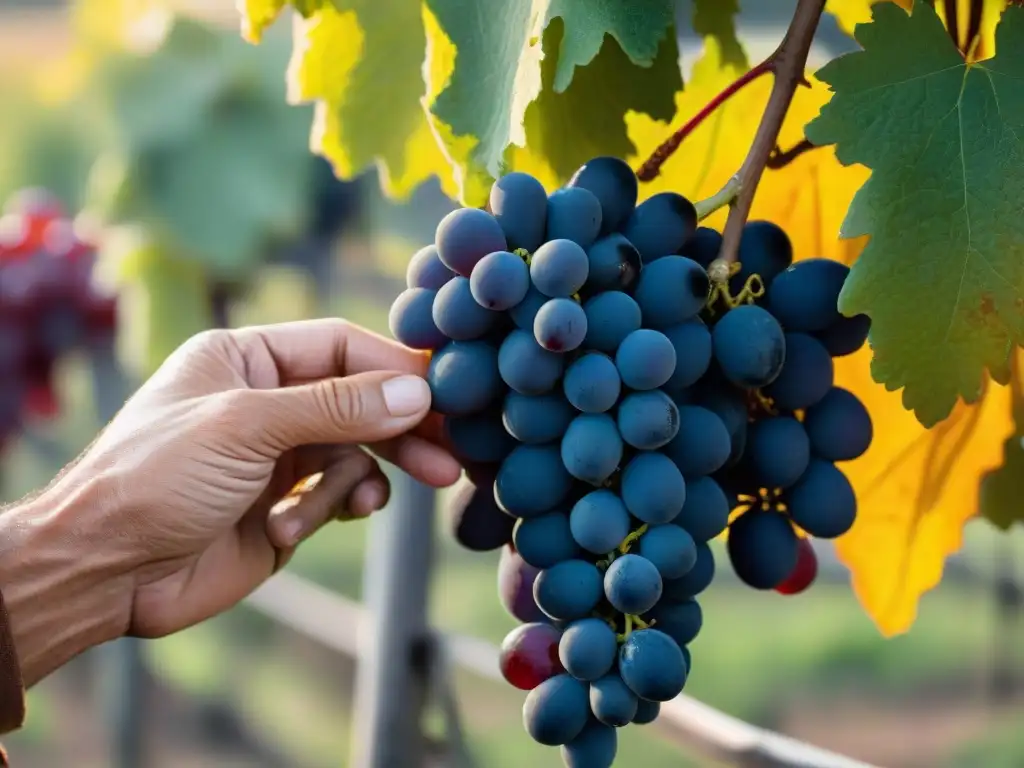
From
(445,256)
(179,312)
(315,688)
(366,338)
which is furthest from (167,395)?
(315,688)

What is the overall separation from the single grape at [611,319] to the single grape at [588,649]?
12 cm

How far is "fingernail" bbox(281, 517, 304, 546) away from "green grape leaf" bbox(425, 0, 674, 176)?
0.28 metres

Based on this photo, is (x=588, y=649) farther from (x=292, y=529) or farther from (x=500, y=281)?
(x=292, y=529)

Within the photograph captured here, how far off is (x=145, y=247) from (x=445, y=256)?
1572 mm

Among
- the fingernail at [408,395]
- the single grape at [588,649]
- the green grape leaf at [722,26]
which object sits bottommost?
the single grape at [588,649]

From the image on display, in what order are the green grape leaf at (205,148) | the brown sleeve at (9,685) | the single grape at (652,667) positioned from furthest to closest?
the green grape leaf at (205,148)
the brown sleeve at (9,685)
the single grape at (652,667)

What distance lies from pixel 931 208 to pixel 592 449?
172 millimetres

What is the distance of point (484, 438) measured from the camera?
1.80 feet

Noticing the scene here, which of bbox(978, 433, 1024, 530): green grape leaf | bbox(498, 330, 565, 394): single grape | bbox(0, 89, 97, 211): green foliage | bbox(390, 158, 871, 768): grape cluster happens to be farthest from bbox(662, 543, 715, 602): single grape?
bbox(0, 89, 97, 211): green foliage

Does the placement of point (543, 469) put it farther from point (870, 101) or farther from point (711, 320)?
point (870, 101)

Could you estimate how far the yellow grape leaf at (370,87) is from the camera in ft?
2.11

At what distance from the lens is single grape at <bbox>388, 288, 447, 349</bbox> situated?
549mm

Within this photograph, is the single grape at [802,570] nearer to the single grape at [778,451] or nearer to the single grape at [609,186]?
the single grape at [778,451]

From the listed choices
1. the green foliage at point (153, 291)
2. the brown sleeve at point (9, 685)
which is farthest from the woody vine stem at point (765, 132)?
the green foliage at point (153, 291)
